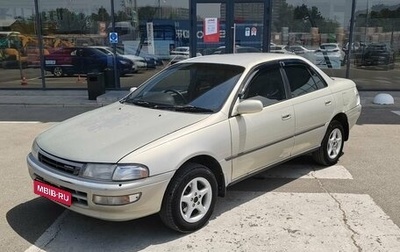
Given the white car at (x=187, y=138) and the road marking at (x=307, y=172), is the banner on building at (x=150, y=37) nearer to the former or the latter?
the white car at (x=187, y=138)

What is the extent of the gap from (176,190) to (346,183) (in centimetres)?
242

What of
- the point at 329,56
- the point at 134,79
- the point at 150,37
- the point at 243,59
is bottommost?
the point at 134,79

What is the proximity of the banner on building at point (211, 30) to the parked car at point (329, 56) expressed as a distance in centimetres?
302

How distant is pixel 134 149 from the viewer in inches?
129

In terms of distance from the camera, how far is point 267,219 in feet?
12.7

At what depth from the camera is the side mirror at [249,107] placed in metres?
3.85

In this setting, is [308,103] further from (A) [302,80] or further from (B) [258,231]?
(B) [258,231]

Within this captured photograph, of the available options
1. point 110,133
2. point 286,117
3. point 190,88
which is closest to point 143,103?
point 190,88

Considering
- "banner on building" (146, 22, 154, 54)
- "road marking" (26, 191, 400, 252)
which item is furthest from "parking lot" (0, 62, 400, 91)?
"road marking" (26, 191, 400, 252)

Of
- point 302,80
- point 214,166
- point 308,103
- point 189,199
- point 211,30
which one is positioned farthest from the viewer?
point 211,30

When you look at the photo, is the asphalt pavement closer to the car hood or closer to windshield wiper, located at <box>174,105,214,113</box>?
the car hood

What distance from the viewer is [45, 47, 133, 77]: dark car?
12.1 metres

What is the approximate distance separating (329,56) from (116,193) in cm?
1009

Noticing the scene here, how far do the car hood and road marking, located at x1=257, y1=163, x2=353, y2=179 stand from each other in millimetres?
1776
